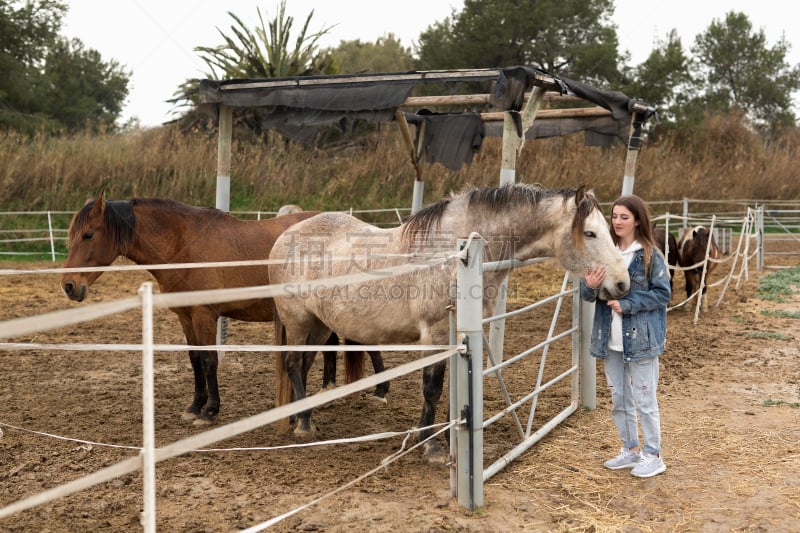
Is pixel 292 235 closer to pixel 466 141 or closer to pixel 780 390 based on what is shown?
pixel 466 141

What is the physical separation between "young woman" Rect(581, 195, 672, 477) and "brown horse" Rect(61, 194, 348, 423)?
7.66 ft

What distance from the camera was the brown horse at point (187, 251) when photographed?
187 inches

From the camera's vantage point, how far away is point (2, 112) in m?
20.7

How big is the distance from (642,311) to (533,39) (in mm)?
22191

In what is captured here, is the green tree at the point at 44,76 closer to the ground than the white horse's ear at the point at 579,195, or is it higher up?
higher up

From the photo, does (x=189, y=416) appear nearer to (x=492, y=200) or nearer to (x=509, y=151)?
(x=492, y=200)

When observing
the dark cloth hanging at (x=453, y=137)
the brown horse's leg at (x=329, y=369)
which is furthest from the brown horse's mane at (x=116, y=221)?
the dark cloth hanging at (x=453, y=137)

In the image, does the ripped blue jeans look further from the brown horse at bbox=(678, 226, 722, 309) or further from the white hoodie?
the brown horse at bbox=(678, 226, 722, 309)

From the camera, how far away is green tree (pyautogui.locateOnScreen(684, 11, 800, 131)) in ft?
100

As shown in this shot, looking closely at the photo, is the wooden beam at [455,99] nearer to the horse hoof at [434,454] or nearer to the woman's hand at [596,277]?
the woman's hand at [596,277]

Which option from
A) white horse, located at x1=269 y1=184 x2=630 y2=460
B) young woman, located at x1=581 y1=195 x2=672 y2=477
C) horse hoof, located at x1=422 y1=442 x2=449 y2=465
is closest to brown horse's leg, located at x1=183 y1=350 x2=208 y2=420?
white horse, located at x1=269 y1=184 x2=630 y2=460

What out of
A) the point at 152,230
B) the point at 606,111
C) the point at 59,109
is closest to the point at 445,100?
the point at 606,111

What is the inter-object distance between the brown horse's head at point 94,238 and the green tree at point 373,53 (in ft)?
80.8

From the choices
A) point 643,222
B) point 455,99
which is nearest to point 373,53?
point 455,99
